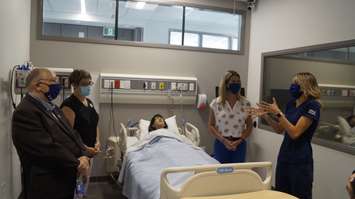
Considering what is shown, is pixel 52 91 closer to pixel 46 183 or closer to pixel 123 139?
pixel 46 183

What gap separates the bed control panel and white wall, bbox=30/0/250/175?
0.12m

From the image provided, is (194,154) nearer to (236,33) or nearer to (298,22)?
(298,22)

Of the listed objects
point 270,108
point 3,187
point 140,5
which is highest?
point 140,5

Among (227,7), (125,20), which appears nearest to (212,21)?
(227,7)

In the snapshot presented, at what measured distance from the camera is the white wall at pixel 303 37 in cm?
304

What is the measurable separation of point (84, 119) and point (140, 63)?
67.7 inches

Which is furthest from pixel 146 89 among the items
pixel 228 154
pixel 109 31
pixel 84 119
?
pixel 84 119

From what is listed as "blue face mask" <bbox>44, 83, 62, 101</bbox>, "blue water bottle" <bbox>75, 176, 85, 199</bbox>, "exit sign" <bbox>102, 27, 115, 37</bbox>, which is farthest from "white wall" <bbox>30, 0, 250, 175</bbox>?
"blue face mask" <bbox>44, 83, 62, 101</bbox>

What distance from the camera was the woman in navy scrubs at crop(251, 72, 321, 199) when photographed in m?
2.28

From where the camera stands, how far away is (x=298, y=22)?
3.65 m

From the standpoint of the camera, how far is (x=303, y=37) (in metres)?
3.57

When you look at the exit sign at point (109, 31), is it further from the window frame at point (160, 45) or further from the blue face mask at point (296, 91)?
the blue face mask at point (296, 91)

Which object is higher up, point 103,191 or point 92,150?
point 92,150

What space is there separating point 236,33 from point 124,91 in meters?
1.92
